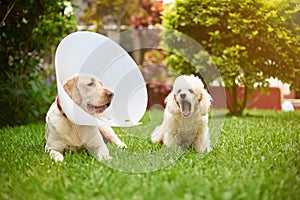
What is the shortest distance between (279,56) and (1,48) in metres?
3.04

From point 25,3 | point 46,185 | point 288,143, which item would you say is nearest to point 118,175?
point 46,185

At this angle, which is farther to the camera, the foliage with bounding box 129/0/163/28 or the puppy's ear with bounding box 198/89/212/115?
the foliage with bounding box 129/0/163/28

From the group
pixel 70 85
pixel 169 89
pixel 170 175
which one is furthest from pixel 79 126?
pixel 169 89

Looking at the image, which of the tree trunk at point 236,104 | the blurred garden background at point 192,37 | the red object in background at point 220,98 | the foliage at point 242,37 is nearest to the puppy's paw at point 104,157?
the red object in background at point 220,98

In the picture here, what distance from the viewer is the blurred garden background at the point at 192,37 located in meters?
4.36

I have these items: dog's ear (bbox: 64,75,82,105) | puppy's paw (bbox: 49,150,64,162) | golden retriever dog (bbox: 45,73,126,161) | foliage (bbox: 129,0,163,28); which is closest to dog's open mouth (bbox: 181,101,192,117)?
golden retriever dog (bbox: 45,73,126,161)

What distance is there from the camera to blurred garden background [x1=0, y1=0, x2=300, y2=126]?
4.36 metres

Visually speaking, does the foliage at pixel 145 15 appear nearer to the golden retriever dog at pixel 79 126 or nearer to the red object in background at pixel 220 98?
the red object in background at pixel 220 98

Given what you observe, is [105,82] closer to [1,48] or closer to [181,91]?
[181,91]

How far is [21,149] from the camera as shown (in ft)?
9.39

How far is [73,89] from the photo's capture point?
2.50 meters

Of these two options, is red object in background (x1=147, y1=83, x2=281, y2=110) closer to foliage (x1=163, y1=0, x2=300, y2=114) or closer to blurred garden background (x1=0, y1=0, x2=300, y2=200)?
blurred garden background (x1=0, y1=0, x2=300, y2=200)

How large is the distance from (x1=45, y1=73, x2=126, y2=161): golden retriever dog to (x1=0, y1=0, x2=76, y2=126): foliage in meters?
1.77

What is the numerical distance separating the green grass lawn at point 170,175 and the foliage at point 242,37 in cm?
212
